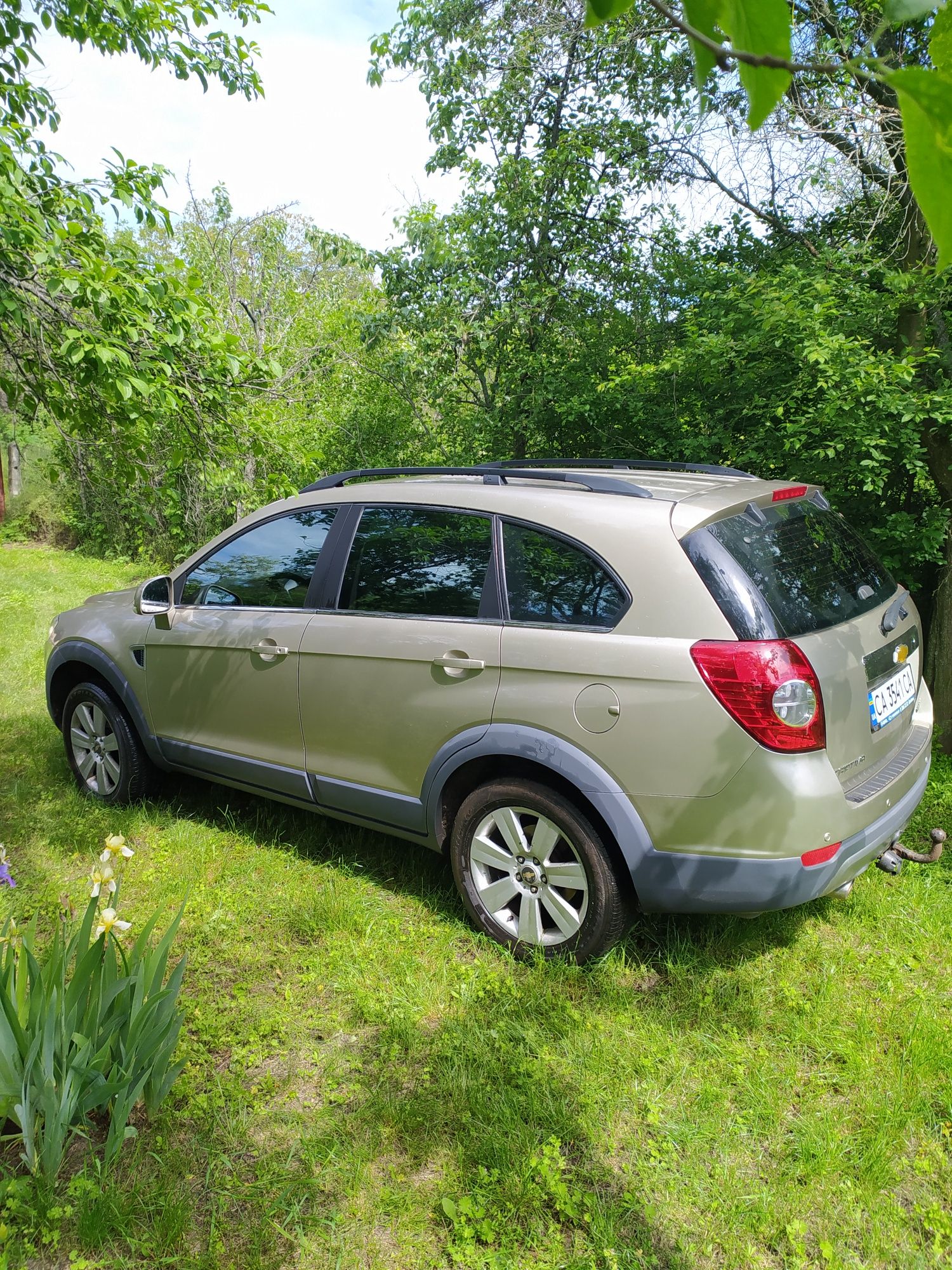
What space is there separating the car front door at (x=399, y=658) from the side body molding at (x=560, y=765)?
7 cm

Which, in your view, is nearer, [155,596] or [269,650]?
[269,650]

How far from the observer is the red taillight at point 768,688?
2.54 metres

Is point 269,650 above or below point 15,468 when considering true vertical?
below

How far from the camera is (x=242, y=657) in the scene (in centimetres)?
390

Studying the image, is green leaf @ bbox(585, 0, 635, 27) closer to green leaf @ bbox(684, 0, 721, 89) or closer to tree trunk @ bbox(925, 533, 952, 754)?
green leaf @ bbox(684, 0, 721, 89)

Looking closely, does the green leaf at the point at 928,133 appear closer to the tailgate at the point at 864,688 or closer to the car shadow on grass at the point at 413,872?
the tailgate at the point at 864,688

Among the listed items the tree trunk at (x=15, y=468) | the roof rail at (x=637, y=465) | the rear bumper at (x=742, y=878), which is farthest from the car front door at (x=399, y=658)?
the tree trunk at (x=15, y=468)

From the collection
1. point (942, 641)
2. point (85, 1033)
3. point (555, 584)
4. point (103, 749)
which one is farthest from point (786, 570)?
point (103, 749)

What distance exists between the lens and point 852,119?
4824mm

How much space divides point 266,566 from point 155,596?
0.71 metres

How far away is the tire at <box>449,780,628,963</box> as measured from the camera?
2900mm

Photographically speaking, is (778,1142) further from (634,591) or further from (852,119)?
(852,119)

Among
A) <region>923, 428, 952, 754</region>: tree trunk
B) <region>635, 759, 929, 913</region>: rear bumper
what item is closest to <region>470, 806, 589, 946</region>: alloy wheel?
<region>635, 759, 929, 913</region>: rear bumper

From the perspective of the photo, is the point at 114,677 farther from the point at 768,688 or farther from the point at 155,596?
the point at 768,688
